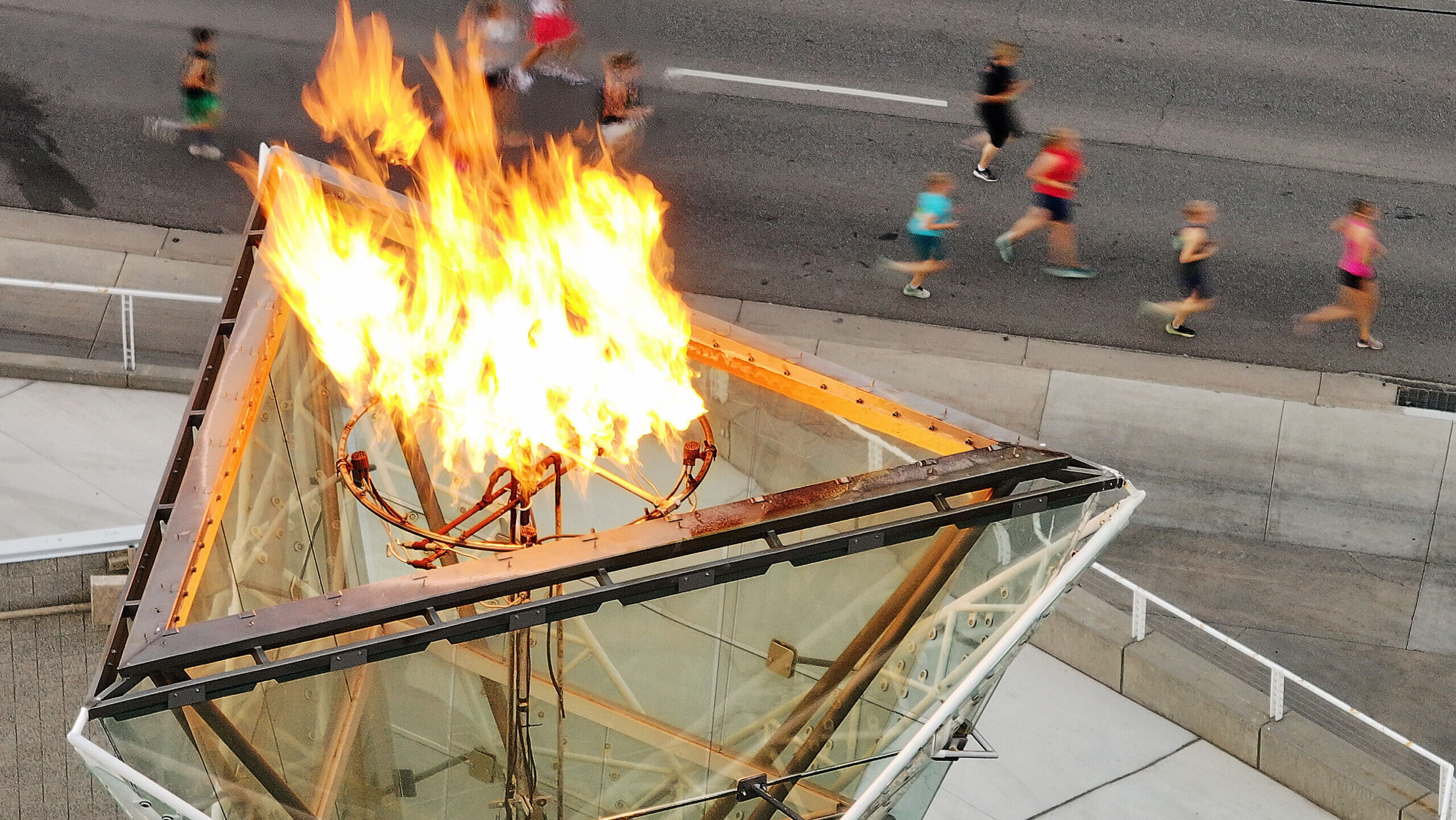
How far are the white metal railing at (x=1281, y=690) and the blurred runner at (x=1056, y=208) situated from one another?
441cm

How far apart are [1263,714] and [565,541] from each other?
596 centimetres

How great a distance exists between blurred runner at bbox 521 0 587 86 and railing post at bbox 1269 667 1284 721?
961 centimetres

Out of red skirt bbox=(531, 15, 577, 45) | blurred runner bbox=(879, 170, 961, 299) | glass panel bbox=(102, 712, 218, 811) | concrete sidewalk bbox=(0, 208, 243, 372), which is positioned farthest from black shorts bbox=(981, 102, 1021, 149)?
glass panel bbox=(102, 712, 218, 811)

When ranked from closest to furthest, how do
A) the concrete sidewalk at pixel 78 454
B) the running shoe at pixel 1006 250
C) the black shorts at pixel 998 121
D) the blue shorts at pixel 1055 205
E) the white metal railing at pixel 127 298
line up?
the concrete sidewalk at pixel 78 454, the white metal railing at pixel 127 298, the blue shorts at pixel 1055 205, the running shoe at pixel 1006 250, the black shorts at pixel 998 121

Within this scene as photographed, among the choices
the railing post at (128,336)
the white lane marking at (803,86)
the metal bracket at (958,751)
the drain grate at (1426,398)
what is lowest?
the metal bracket at (958,751)

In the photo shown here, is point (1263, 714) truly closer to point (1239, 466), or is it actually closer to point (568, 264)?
point (1239, 466)

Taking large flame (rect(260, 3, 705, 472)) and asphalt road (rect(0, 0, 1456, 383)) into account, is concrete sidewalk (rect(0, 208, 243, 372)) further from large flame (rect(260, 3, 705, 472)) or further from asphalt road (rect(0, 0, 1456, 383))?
large flame (rect(260, 3, 705, 472))

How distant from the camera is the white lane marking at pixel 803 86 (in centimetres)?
1680

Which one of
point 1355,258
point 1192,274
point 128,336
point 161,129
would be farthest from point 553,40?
point 1355,258

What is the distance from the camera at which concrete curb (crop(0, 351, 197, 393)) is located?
13.0 m

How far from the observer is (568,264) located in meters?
7.48

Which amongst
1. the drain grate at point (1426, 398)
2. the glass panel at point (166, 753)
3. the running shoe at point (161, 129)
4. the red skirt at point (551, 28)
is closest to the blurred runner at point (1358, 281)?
the drain grate at point (1426, 398)

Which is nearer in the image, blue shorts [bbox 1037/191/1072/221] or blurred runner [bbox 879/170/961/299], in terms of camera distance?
blurred runner [bbox 879/170/961/299]

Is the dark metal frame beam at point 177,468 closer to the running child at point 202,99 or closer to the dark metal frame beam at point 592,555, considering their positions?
the dark metal frame beam at point 592,555
